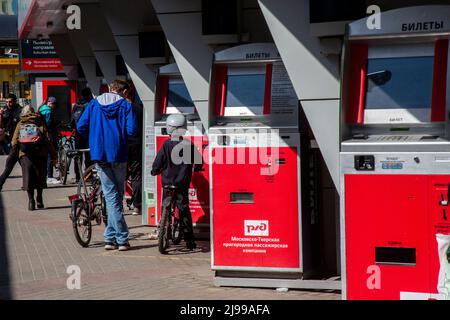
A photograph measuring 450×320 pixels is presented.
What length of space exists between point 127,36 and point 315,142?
5.91 meters

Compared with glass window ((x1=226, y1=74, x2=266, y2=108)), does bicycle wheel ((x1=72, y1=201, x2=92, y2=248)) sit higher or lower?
lower

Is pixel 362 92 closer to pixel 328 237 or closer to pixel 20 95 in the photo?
pixel 328 237

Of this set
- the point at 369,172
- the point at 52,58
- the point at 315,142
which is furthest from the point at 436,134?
the point at 52,58

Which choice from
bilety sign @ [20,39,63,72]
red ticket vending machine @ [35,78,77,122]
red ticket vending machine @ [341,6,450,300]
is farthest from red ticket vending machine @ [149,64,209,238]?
bilety sign @ [20,39,63,72]

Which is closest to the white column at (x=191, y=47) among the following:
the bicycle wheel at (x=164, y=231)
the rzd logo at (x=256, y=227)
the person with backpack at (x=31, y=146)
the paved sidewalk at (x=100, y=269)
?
the bicycle wheel at (x=164, y=231)

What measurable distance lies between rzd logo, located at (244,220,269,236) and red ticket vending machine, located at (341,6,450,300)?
161 centimetres

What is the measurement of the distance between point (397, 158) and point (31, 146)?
30.6ft

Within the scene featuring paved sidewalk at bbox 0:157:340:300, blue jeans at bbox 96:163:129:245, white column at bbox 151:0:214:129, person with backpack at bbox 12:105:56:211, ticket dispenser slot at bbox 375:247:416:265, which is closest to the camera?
ticket dispenser slot at bbox 375:247:416:265

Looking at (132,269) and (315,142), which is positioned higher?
(315,142)

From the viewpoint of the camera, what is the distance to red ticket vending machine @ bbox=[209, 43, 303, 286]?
310 inches

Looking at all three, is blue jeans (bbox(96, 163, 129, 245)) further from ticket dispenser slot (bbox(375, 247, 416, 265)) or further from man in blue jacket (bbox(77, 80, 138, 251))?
ticket dispenser slot (bbox(375, 247, 416, 265))

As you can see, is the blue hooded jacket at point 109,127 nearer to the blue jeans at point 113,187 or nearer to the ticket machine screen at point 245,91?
the blue jeans at point 113,187

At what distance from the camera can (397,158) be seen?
614 centimetres

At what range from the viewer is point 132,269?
9.20 m
